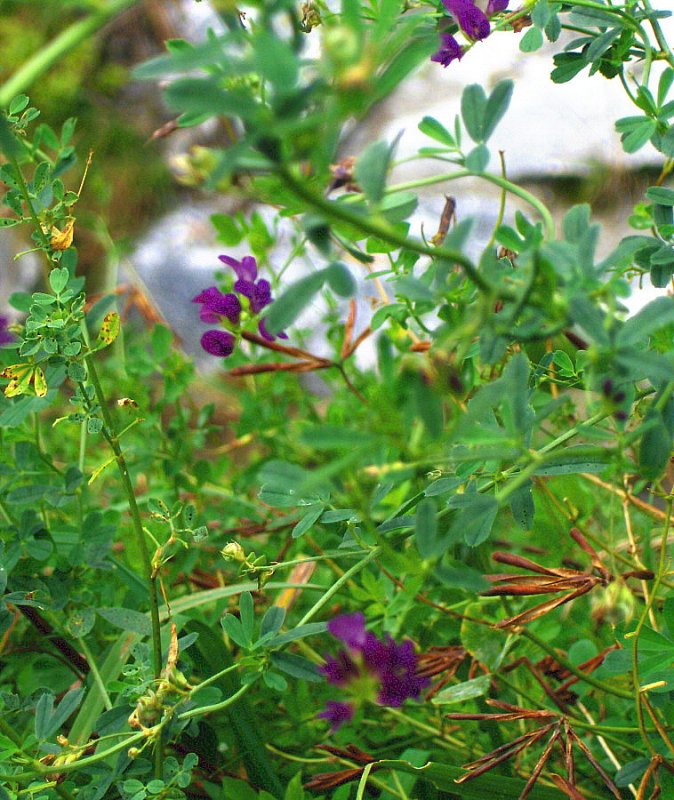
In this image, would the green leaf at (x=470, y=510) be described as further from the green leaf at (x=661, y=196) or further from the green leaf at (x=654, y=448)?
the green leaf at (x=661, y=196)

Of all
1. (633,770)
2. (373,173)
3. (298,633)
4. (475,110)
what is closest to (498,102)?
(475,110)

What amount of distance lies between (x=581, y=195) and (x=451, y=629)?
172 cm

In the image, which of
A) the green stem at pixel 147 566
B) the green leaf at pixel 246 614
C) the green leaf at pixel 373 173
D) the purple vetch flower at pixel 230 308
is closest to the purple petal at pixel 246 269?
the purple vetch flower at pixel 230 308

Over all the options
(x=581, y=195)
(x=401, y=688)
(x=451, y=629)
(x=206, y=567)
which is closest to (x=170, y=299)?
(x=581, y=195)

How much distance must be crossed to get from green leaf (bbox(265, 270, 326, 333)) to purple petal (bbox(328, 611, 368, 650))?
166 millimetres

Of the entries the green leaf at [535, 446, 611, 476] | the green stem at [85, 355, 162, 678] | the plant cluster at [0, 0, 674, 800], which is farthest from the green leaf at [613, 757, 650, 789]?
the green stem at [85, 355, 162, 678]

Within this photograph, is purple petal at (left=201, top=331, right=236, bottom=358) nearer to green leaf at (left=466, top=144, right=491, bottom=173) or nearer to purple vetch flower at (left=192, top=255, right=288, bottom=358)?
purple vetch flower at (left=192, top=255, right=288, bottom=358)

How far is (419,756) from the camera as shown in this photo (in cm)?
67

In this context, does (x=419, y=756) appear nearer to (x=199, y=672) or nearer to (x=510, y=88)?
(x=199, y=672)

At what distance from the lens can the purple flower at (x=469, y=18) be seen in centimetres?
56

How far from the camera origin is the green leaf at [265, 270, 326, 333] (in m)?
0.34

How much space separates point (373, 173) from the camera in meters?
0.33

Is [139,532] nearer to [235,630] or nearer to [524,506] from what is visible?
[235,630]

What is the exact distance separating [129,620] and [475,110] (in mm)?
421
